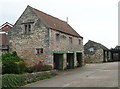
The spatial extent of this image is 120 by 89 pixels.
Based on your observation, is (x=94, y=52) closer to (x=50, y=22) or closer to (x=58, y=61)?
(x=58, y=61)

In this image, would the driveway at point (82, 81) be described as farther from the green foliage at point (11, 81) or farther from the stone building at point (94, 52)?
the stone building at point (94, 52)

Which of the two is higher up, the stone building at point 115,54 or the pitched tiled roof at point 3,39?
the pitched tiled roof at point 3,39

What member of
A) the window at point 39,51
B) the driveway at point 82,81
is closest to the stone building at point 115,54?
the window at point 39,51

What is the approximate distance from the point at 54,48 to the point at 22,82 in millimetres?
9941

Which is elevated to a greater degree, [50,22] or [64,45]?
[50,22]

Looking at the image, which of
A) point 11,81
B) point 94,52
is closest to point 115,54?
point 94,52

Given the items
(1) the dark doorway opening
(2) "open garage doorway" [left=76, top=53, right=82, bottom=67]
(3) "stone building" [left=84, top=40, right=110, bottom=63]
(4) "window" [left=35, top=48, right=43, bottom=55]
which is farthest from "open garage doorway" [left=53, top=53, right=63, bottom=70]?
(3) "stone building" [left=84, top=40, right=110, bottom=63]

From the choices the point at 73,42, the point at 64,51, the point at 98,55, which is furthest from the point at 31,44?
the point at 98,55

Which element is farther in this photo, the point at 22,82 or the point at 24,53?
the point at 24,53

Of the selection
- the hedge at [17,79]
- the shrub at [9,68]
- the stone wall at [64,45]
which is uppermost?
the stone wall at [64,45]

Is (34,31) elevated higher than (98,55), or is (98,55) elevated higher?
(34,31)

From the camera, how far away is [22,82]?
1455 centimetres

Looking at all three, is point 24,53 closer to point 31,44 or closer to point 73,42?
point 31,44

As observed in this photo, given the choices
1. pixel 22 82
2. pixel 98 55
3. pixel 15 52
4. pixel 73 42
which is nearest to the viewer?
pixel 22 82
